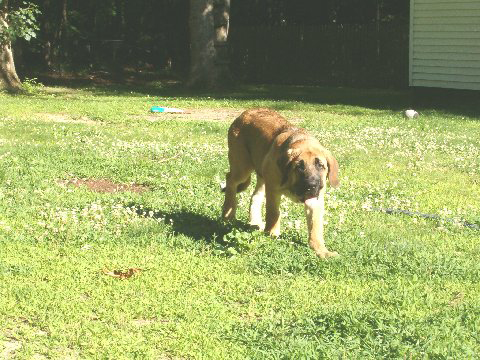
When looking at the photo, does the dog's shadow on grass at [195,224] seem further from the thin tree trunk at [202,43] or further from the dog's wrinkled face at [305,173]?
the thin tree trunk at [202,43]

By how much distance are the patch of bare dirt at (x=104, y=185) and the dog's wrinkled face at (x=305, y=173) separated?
3130mm

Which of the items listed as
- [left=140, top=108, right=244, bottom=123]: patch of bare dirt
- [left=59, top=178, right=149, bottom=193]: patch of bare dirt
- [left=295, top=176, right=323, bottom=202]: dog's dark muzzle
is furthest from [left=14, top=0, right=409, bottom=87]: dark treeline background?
[left=295, top=176, right=323, bottom=202]: dog's dark muzzle

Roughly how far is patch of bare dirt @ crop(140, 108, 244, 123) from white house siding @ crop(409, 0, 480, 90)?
6850 millimetres

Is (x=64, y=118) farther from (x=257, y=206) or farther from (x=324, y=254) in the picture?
(x=324, y=254)

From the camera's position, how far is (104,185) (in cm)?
953

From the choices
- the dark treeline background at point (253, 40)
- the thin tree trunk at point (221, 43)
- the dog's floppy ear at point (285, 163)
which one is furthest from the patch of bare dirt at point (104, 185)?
the dark treeline background at point (253, 40)

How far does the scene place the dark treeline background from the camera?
3166 cm

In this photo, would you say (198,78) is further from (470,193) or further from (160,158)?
(470,193)

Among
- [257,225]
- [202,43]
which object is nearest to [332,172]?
[257,225]

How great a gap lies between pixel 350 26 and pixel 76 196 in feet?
83.0

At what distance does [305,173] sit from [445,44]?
1829 cm

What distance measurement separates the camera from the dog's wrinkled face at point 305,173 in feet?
21.1

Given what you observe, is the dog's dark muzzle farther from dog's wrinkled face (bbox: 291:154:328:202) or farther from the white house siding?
the white house siding

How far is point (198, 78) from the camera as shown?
28.8m
